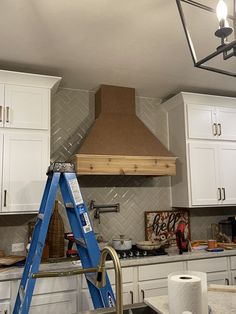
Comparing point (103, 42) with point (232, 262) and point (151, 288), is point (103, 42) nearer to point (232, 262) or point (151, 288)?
point (151, 288)

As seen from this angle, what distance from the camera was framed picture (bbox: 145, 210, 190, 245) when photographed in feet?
10.9

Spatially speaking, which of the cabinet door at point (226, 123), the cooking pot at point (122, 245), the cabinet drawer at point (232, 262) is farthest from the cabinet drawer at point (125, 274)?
the cabinet door at point (226, 123)

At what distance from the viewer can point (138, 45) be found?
235 cm

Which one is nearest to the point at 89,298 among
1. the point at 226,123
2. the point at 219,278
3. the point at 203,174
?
the point at 219,278

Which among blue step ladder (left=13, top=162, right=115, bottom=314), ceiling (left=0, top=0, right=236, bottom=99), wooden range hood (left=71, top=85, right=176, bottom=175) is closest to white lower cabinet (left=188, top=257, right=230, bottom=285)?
wooden range hood (left=71, top=85, right=176, bottom=175)

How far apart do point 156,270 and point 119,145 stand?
1.23 metres

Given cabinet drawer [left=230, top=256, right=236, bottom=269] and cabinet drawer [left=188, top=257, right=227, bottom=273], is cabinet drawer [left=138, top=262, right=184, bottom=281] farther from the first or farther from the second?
cabinet drawer [left=230, top=256, right=236, bottom=269]

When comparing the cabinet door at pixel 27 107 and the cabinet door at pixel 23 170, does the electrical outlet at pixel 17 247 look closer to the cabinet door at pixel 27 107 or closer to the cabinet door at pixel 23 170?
the cabinet door at pixel 23 170

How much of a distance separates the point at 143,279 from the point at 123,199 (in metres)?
0.90

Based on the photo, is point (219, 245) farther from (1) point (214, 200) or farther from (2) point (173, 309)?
(2) point (173, 309)

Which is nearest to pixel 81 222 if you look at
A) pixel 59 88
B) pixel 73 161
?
pixel 73 161

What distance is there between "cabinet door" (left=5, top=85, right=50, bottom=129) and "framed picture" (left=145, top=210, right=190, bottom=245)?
1570mm

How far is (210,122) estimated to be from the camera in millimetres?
3326

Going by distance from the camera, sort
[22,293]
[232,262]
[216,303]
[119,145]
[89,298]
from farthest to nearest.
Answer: [232,262]
[119,145]
[89,298]
[22,293]
[216,303]
